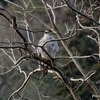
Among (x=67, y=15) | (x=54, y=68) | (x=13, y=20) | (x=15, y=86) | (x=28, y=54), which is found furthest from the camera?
(x=67, y=15)

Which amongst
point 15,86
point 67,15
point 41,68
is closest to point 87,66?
point 15,86

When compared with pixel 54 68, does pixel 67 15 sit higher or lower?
higher

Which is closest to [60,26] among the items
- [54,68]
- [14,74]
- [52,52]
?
[14,74]

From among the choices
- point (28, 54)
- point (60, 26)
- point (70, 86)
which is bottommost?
point (70, 86)

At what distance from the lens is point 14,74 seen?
590 inches

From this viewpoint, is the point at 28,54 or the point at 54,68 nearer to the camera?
the point at 28,54

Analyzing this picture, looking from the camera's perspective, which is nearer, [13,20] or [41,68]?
[13,20]

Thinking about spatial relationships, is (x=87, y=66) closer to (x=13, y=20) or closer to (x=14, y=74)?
(x=14, y=74)

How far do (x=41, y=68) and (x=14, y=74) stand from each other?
372 inches

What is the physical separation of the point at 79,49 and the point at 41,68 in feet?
27.4

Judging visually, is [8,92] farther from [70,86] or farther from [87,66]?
[70,86]

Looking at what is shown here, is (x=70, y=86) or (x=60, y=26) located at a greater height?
(x=60, y=26)

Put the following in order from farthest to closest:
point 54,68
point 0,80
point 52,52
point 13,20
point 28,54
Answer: point 0,80
point 52,52
point 54,68
point 28,54
point 13,20

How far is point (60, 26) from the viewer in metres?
16.8
